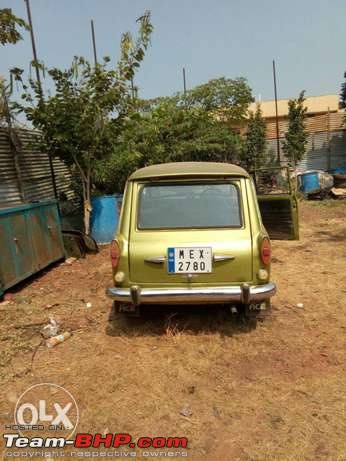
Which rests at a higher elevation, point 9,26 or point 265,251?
point 9,26

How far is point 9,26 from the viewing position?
481 centimetres

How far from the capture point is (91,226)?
755cm

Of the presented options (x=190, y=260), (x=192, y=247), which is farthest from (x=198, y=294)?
(x=192, y=247)

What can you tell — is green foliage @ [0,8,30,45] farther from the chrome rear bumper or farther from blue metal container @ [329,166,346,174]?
blue metal container @ [329,166,346,174]

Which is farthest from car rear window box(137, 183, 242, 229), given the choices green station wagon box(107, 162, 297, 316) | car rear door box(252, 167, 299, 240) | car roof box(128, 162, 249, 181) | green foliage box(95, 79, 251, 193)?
green foliage box(95, 79, 251, 193)

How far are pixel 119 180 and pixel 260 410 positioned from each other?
6.66 metres

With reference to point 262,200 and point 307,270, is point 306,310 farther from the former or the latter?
point 262,200

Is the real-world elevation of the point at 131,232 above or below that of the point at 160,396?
above

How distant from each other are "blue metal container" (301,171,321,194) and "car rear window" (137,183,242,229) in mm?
10568

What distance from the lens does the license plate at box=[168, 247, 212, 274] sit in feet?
10.4

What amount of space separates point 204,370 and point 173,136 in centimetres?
845

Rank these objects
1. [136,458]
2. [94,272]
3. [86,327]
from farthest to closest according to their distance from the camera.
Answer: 1. [94,272]
2. [86,327]
3. [136,458]

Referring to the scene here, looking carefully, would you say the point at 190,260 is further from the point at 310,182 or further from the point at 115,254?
the point at 310,182

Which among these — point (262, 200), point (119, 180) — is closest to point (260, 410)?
point (262, 200)
